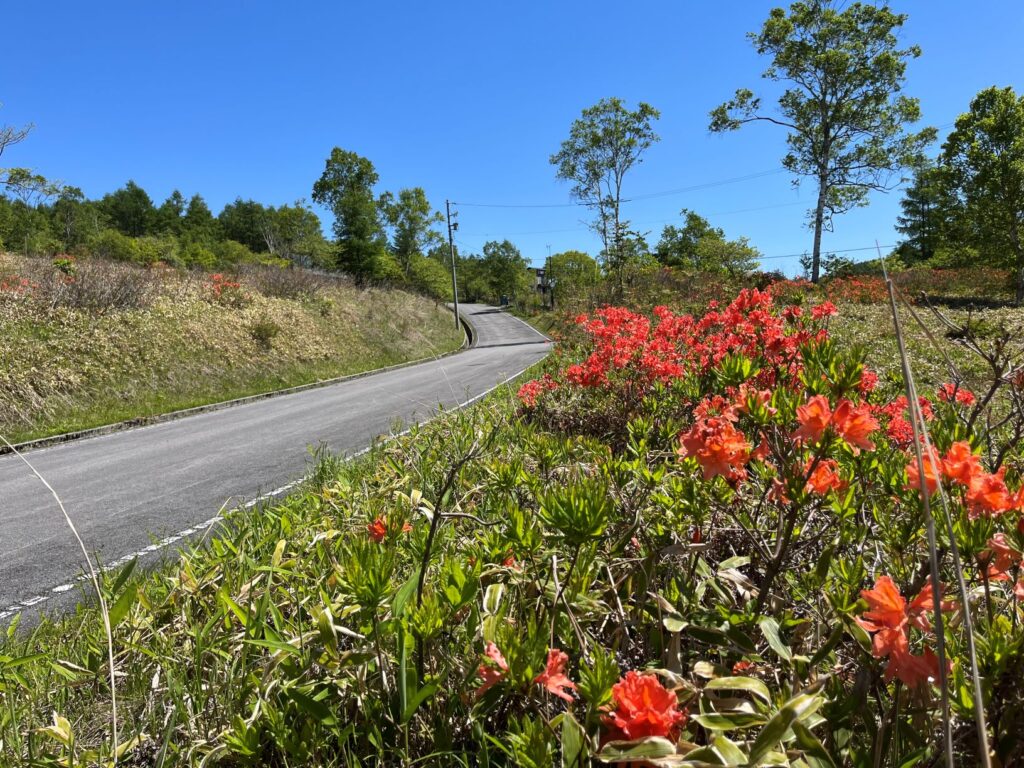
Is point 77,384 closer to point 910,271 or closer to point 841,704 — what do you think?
point 841,704

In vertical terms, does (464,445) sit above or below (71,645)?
above

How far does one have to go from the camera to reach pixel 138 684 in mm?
1441

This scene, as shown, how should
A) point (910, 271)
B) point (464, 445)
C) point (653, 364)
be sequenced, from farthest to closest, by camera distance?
point (910, 271)
point (653, 364)
point (464, 445)

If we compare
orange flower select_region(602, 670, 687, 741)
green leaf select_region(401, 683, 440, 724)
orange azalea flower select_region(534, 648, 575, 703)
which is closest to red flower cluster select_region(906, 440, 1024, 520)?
orange flower select_region(602, 670, 687, 741)

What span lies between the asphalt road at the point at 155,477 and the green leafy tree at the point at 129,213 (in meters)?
61.6

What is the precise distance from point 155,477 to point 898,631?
7.01 meters

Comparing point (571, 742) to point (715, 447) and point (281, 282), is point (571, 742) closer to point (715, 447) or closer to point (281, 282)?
point (715, 447)

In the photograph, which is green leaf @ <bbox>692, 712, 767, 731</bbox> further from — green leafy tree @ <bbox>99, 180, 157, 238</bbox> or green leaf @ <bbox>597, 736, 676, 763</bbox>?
green leafy tree @ <bbox>99, 180, 157, 238</bbox>

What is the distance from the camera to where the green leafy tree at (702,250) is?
26.6 m

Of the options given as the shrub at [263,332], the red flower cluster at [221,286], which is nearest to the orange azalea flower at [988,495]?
the shrub at [263,332]

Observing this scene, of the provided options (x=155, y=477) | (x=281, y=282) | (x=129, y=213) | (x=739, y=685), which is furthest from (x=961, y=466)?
(x=129, y=213)

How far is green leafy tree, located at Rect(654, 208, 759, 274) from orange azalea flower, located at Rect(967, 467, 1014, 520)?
880 inches

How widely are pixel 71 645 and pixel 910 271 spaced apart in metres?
30.3

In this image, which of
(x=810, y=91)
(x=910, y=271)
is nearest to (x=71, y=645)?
(x=810, y=91)
